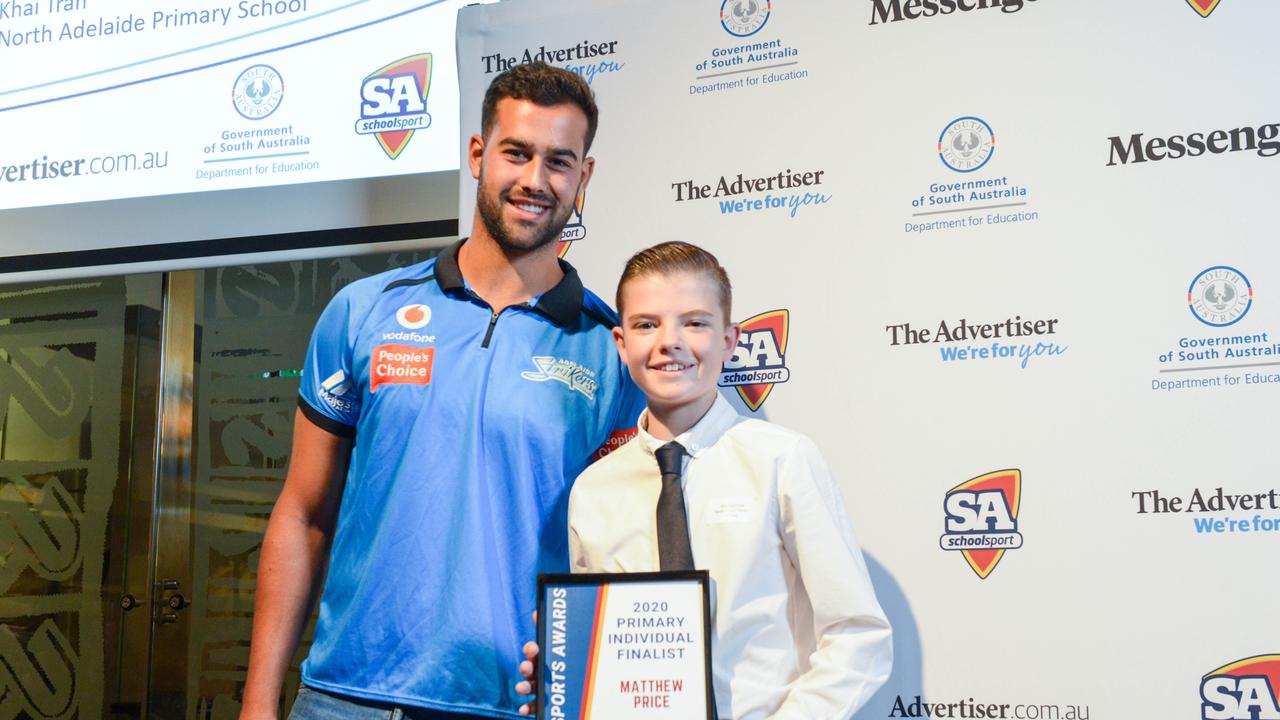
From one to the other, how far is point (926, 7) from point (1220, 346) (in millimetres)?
995

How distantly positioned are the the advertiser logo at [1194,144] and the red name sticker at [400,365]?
4.96ft

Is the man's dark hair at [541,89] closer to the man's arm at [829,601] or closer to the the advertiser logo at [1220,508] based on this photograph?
the man's arm at [829,601]

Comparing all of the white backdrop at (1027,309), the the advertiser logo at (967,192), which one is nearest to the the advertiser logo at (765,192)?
the white backdrop at (1027,309)

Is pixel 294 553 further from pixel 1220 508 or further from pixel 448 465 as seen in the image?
pixel 1220 508

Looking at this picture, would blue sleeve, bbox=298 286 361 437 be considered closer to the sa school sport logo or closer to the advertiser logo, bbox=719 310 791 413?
the advertiser logo, bbox=719 310 791 413

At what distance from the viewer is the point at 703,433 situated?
171 centimetres

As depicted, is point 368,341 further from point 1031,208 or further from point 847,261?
point 1031,208

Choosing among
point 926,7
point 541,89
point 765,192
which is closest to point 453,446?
point 541,89

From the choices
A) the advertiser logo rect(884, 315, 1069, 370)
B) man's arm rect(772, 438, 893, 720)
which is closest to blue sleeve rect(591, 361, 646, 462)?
man's arm rect(772, 438, 893, 720)

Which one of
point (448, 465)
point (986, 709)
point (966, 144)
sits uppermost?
point (966, 144)

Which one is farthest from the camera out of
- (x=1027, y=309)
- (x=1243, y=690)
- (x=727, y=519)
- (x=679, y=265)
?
(x=1027, y=309)

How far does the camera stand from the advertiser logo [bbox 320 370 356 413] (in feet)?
6.08

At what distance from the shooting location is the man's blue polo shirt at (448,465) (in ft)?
5.47

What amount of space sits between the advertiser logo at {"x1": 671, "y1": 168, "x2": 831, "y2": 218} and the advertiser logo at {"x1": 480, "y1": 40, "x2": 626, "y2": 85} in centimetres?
41
